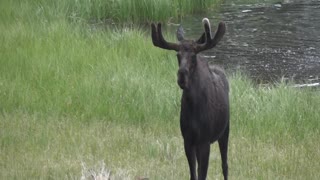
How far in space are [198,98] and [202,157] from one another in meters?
0.44

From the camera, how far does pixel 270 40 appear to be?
1639cm

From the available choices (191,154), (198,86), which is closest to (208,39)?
(198,86)

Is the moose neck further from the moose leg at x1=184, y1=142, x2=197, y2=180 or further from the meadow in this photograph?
the meadow

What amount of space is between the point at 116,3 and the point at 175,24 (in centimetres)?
142

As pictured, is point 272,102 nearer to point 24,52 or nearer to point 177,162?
point 177,162

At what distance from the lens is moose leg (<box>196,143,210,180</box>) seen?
563 cm

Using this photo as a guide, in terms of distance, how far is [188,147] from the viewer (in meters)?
5.63

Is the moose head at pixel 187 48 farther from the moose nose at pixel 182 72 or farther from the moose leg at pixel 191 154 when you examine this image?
the moose leg at pixel 191 154

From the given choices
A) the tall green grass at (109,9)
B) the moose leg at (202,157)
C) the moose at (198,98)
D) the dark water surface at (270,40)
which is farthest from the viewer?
the tall green grass at (109,9)

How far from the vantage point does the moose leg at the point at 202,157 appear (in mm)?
5629

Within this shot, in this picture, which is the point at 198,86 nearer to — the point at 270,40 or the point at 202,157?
the point at 202,157

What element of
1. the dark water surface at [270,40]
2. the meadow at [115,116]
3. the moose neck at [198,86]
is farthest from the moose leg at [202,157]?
the dark water surface at [270,40]

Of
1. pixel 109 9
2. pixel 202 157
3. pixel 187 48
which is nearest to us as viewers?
pixel 187 48

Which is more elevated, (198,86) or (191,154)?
(198,86)
